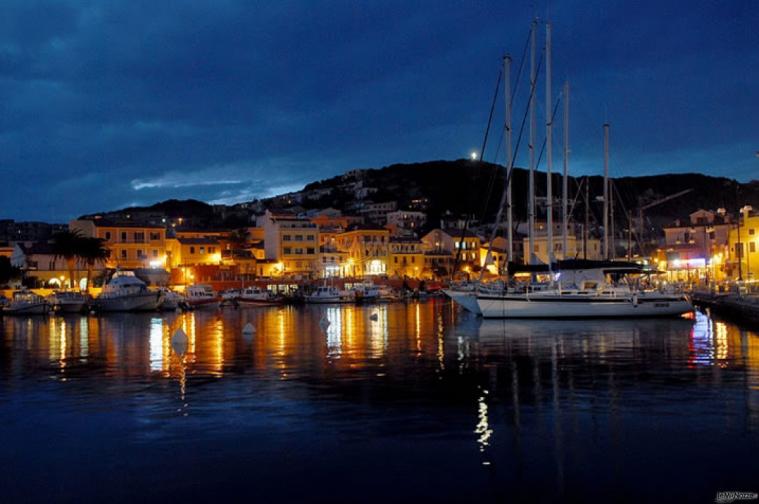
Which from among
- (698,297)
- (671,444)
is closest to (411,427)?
(671,444)

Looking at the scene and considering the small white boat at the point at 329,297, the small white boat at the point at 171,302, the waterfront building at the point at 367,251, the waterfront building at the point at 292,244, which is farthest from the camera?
the waterfront building at the point at 367,251

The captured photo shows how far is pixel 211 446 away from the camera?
1376 cm

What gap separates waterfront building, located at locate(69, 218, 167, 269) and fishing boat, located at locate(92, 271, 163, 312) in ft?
79.3

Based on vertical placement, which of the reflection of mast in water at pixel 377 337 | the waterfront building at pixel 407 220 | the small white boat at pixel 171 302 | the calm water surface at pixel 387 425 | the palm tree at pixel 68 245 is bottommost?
the reflection of mast in water at pixel 377 337

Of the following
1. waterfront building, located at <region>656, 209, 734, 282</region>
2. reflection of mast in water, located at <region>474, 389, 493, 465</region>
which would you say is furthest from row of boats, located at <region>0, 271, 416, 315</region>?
reflection of mast in water, located at <region>474, 389, 493, 465</region>

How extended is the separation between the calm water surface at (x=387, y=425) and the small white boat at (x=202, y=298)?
49.7 metres

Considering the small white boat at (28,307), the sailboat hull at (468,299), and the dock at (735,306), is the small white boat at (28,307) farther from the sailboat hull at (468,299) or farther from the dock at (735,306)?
the dock at (735,306)

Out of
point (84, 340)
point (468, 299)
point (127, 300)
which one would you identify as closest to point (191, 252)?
point (127, 300)

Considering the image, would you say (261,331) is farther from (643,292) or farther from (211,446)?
(211,446)

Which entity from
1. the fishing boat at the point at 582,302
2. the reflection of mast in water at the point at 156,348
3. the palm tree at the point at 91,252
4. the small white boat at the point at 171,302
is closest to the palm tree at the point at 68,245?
the palm tree at the point at 91,252

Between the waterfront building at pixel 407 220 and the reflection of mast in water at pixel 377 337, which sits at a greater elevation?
the waterfront building at pixel 407 220

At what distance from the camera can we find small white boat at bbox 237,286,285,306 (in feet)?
277

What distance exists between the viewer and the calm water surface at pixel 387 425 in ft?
37.2

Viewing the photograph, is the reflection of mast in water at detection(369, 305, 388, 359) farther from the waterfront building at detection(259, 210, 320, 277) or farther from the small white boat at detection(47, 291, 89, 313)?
the waterfront building at detection(259, 210, 320, 277)
